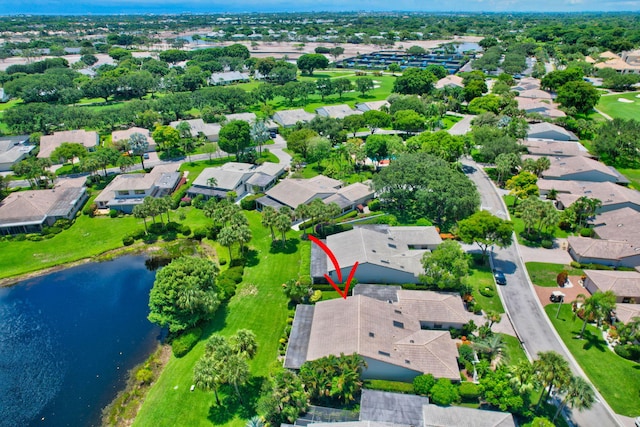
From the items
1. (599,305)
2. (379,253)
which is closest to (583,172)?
(599,305)

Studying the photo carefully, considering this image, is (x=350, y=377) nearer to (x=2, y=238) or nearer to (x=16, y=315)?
(x=16, y=315)

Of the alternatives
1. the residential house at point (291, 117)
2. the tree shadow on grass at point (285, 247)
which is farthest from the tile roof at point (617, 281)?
the residential house at point (291, 117)

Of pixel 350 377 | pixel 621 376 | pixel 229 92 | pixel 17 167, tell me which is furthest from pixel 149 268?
pixel 229 92

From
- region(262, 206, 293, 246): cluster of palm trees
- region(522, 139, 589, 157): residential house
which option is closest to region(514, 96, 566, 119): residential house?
region(522, 139, 589, 157): residential house

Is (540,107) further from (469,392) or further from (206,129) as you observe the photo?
(469,392)

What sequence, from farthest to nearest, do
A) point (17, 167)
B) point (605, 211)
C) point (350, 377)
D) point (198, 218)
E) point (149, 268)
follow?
1. point (17, 167)
2. point (198, 218)
3. point (605, 211)
4. point (149, 268)
5. point (350, 377)

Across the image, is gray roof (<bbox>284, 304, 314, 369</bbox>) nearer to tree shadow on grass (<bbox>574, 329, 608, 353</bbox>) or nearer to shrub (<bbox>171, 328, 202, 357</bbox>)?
shrub (<bbox>171, 328, 202, 357</bbox>)

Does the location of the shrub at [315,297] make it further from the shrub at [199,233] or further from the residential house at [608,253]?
the residential house at [608,253]
